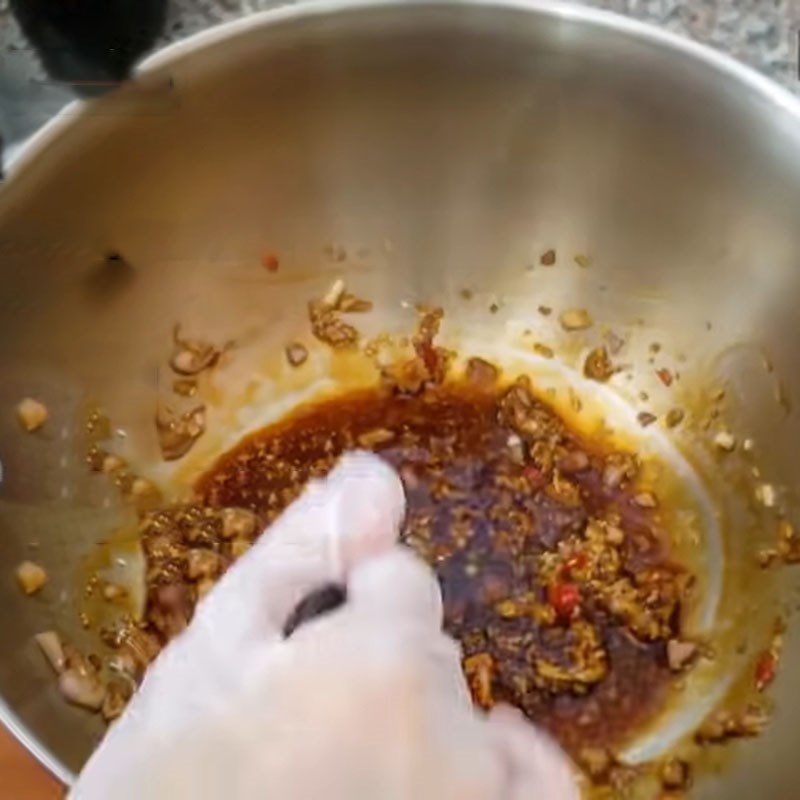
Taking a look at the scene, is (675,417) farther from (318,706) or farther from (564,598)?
(318,706)

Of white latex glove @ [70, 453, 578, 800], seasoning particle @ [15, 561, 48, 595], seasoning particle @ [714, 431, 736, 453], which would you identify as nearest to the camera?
white latex glove @ [70, 453, 578, 800]

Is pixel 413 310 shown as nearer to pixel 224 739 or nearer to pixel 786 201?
pixel 786 201

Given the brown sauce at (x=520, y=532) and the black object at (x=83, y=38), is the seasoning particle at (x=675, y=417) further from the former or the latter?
Answer: the black object at (x=83, y=38)

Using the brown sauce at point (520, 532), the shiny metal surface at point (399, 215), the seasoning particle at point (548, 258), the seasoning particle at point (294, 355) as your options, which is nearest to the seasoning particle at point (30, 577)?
the shiny metal surface at point (399, 215)

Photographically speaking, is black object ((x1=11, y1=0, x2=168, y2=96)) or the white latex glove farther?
black object ((x1=11, y1=0, x2=168, y2=96))

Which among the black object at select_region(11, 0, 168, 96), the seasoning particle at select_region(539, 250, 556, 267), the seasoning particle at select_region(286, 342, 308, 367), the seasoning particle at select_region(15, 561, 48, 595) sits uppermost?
the black object at select_region(11, 0, 168, 96)

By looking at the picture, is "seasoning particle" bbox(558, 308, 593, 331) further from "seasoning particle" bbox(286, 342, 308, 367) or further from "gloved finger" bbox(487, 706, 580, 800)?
"gloved finger" bbox(487, 706, 580, 800)

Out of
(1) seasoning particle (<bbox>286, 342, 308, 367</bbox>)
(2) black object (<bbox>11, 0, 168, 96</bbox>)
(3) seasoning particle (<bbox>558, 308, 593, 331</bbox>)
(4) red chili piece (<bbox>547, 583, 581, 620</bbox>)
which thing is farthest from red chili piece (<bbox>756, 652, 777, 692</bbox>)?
(2) black object (<bbox>11, 0, 168, 96</bbox>)
